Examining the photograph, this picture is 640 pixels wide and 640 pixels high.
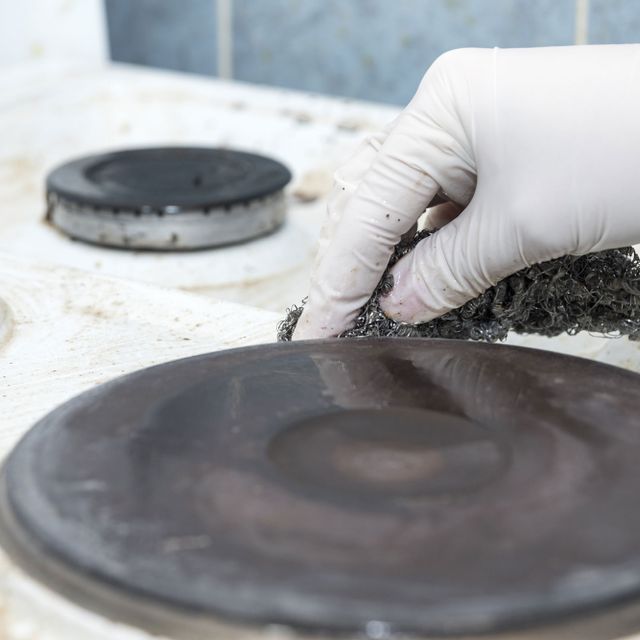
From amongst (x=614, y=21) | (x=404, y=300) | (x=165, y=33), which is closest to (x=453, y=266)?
(x=404, y=300)

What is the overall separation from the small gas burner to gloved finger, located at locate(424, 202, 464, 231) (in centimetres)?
51

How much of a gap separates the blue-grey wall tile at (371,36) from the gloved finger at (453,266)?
1069mm

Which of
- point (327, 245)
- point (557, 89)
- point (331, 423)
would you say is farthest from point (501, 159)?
point (331, 423)

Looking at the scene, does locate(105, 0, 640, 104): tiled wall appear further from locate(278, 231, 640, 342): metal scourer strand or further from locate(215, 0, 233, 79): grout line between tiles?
locate(278, 231, 640, 342): metal scourer strand

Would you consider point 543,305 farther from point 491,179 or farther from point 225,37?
point 225,37

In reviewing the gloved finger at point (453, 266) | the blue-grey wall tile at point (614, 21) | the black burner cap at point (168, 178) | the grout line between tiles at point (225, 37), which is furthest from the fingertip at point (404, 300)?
the grout line between tiles at point (225, 37)

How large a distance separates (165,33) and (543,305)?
67.8 inches

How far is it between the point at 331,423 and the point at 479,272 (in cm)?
28

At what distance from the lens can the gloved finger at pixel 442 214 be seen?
1041mm

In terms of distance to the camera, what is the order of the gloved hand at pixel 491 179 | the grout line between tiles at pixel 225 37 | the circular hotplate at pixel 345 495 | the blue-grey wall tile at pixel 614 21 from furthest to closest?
the grout line between tiles at pixel 225 37
the blue-grey wall tile at pixel 614 21
the gloved hand at pixel 491 179
the circular hotplate at pixel 345 495

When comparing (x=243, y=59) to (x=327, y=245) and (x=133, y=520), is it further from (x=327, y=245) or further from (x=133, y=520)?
(x=133, y=520)

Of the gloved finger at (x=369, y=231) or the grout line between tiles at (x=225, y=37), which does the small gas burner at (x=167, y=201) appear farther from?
the grout line between tiles at (x=225, y=37)

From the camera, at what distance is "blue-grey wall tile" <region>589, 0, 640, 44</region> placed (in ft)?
5.76

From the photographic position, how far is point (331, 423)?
0.70 m
